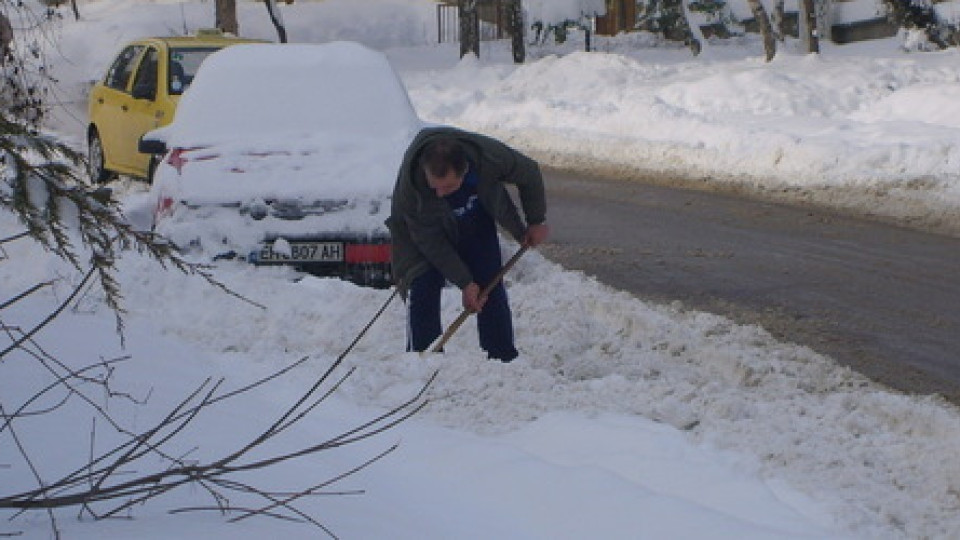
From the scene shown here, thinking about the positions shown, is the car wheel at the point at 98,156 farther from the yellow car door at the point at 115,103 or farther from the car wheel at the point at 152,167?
the car wheel at the point at 152,167

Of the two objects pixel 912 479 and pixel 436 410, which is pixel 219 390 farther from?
pixel 912 479

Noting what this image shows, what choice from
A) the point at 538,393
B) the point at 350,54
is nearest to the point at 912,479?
the point at 538,393

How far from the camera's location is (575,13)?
114 ft

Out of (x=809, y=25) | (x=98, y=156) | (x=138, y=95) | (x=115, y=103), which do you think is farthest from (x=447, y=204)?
(x=809, y=25)

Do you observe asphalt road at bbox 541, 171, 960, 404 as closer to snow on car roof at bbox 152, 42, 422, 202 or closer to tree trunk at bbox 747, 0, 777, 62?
snow on car roof at bbox 152, 42, 422, 202

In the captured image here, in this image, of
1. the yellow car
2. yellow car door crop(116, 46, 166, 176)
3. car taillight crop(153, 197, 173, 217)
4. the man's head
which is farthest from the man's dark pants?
yellow car door crop(116, 46, 166, 176)

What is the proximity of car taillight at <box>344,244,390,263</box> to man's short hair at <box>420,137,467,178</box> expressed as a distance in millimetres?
2663

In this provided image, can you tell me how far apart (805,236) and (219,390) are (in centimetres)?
669

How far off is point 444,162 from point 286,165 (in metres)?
3.18

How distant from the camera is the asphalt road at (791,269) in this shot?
8648 mm

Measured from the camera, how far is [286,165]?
9836mm

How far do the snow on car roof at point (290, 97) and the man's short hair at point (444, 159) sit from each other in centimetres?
355

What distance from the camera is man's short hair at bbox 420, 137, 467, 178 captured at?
22.4 ft

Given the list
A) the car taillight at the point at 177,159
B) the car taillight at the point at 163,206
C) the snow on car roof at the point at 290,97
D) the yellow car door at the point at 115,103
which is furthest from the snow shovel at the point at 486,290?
the yellow car door at the point at 115,103
